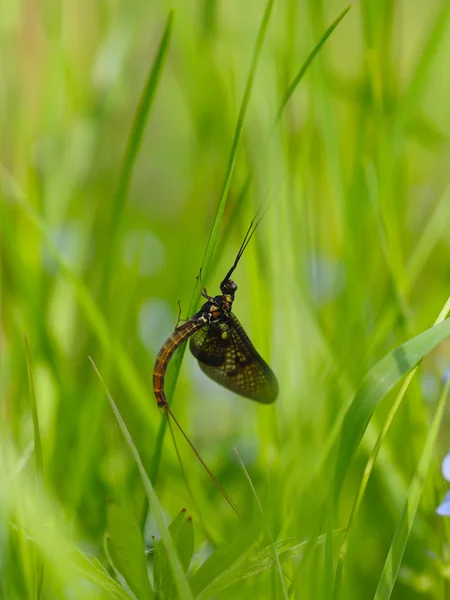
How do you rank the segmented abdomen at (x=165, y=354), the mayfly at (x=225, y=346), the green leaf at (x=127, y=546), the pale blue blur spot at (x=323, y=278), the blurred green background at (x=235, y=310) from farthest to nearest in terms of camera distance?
the pale blue blur spot at (x=323, y=278), the mayfly at (x=225, y=346), the segmented abdomen at (x=165, y=354), the blurred green background at (x=235, y=310), the green leaf at (x=127, y=546)

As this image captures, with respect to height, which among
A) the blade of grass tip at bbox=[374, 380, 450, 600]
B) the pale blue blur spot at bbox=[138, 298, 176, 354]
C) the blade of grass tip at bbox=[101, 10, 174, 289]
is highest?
the pale blue blur spot at bbox=[138, 298, 176, 354]

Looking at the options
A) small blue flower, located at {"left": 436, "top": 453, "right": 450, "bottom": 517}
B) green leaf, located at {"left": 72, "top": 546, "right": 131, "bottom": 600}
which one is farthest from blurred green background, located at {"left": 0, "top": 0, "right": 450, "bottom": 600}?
small blue flower, located at {"left": 436, "top": 453, "right": 450, "bottom": 517}

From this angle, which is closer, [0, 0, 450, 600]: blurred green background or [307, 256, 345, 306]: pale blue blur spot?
[0, 0, 450, 600]: blurred green background

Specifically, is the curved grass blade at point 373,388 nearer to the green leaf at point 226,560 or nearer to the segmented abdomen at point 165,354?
the green leaf at point 226,560

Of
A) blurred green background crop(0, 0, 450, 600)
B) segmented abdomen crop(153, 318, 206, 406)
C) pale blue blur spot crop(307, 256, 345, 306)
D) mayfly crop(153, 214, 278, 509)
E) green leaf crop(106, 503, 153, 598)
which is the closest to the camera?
green leaf crop(106, 503, 153, 598)

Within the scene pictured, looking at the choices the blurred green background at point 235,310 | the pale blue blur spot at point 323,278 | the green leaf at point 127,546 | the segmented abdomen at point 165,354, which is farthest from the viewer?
the pale blue blur spot at point 323,278

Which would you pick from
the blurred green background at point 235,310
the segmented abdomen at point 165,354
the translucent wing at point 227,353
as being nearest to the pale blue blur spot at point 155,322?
the blurred green background at point 235,310

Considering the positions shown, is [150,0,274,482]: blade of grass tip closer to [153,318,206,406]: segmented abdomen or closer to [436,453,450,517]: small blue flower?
[153,318,206,406]: segmented abdomen

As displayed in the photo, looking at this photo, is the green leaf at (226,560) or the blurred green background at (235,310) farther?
the blurred green background at (235,310)
